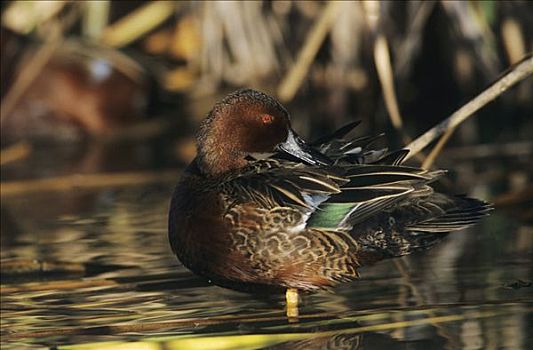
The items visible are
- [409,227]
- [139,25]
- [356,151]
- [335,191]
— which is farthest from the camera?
[139,25]

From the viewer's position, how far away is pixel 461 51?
326 inches

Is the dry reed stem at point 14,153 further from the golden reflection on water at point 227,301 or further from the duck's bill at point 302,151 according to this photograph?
the duck's bill at point 302,151


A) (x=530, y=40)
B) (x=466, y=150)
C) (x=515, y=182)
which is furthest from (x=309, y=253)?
(x=530, y=40)

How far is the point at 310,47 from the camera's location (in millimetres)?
7047

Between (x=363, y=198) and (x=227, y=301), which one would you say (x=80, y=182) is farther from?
(x=363, y=198)

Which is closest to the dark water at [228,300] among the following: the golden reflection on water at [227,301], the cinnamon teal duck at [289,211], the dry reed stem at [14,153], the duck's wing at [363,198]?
the golden reflection on water at [227,301]

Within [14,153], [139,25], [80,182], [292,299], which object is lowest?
[292,299]

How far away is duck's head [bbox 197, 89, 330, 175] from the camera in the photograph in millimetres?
4621

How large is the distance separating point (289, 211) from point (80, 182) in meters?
3.06

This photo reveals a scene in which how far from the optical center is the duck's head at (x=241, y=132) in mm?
4621

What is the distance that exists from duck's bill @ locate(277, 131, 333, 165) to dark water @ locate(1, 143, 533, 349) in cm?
47

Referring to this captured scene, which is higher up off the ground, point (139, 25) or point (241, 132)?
point (139, 25)

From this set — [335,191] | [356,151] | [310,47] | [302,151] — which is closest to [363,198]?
[335,191]

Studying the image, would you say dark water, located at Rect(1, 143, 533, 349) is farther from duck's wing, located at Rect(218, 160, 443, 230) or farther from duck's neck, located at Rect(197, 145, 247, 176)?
duck's neck, located at Rect(197, 145, 247, 176)
